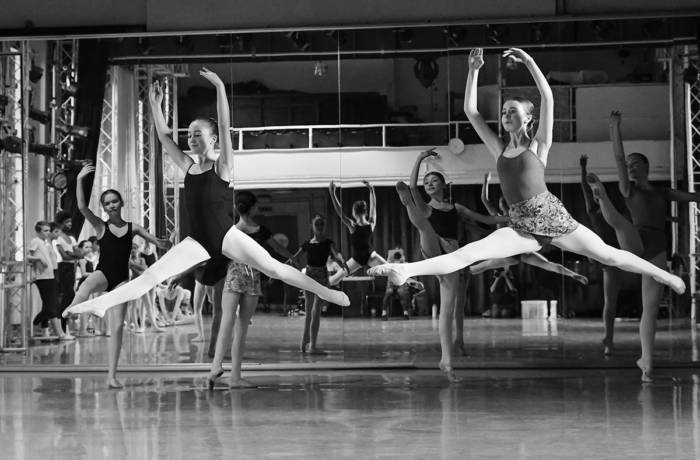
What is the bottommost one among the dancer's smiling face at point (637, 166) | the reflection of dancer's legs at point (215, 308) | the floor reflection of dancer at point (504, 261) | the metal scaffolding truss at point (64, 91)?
the reflection of dancer's legs at point (215, 308)

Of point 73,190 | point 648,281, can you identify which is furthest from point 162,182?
point 648,281

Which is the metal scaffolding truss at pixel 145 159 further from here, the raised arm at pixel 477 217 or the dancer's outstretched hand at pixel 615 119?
the dancer's outstretched hand at pixel 615 119

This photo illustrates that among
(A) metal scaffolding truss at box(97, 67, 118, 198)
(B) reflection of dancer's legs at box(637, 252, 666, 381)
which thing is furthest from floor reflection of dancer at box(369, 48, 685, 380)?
(A) metal scaffolding truss at box(97, 67, 118, 198)

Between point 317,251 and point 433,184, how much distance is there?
1032mm

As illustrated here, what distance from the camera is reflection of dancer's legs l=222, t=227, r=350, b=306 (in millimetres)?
6336

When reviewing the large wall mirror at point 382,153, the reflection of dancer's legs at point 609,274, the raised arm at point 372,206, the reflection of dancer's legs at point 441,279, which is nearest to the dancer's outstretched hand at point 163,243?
the large wall mirror at point 382,153

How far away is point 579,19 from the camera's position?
8258mm

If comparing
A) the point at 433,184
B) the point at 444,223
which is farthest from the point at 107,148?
the point at 444,223

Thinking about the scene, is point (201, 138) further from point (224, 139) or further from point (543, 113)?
point (543, 113)

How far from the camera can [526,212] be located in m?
6.04

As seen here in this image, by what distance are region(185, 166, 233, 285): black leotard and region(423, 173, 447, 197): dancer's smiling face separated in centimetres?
188

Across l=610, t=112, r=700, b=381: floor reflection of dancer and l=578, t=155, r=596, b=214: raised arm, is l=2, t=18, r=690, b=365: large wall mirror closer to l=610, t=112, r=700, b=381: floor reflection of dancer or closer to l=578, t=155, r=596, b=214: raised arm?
l=578, t=155, r=596, b=214: raised arm

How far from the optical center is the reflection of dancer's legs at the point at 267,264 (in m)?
6.34

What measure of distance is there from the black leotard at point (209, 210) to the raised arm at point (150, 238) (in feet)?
3.29
